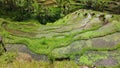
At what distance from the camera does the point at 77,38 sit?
1759 centimetres

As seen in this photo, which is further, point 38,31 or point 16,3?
point 16,3

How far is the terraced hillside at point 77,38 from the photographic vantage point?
15555 mm

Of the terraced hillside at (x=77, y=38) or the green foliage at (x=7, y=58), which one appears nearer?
the green foliage at (x=7, y=58)

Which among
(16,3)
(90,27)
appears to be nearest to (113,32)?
(90,27)

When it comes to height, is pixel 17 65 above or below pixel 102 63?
above

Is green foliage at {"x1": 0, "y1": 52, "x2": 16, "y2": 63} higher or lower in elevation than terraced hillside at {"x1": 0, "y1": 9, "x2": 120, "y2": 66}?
higher

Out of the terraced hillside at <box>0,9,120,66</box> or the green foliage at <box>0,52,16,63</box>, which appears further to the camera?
the terraced hillside at <box>0,9,120,66</box>

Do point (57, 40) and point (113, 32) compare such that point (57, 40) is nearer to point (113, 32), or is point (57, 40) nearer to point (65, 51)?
point (65, 51)

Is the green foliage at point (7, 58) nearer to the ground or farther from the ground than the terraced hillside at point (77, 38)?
farther from the ground

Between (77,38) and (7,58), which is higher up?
(7,58)

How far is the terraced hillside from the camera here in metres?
15.6

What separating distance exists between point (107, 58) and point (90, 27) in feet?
18.2

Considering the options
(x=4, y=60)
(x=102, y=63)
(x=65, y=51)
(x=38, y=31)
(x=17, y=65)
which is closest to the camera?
(x=17, y=65)

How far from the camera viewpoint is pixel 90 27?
67.1 feet
